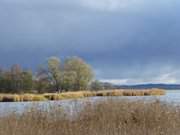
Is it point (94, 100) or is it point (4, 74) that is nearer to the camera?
point (94, 100)

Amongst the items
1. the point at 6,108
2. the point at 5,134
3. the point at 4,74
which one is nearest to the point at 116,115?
the point at 6,108

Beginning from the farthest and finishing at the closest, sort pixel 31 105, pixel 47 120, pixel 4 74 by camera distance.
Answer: pixel 4 74 → pixel 31 105 → pixel 47 120

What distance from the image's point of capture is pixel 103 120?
1112 centimetres

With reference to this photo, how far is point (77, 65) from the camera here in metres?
49.4

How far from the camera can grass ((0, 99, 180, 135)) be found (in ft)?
30.8

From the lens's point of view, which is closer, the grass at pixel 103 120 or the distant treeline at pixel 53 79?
the grass at pixel 103 120

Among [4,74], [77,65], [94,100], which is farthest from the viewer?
[4,74]

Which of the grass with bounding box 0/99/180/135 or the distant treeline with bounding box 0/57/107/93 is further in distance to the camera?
the distant treeline with bounding box 0/57/107/93

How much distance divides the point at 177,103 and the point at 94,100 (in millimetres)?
2189

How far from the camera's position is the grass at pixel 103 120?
938cm

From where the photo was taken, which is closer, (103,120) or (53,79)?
(103,120)

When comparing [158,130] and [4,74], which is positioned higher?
[4,74]

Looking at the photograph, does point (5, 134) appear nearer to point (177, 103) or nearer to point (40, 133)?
point (40, 133)

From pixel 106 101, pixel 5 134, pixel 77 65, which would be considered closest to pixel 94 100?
pixel 106 101
